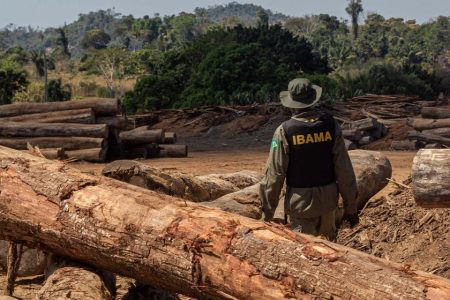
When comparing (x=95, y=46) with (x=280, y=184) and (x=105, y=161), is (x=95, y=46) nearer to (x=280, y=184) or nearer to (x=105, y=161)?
(x=105, y=161)

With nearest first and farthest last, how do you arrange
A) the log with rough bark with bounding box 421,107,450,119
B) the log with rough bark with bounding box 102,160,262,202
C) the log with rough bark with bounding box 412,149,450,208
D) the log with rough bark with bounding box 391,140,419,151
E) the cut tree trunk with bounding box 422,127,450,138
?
the log with rough bark with bounding box 412,149,450,208 → the log with rough bark with bounding box 102,160,262,202 → the cut tree trunk with bounding box 422,127,450,138 → the log with rough bark with bounding box 421,107,450,119 → the log with rough bark with bounding box 391,140,419,151

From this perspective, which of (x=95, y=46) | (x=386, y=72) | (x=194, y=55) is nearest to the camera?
(x=386, y=72)

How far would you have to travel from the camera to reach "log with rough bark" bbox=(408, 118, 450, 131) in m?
17.2

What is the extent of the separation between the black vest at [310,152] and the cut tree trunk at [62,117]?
1009 centimetres

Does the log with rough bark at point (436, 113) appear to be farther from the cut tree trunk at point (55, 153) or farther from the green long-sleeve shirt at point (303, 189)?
the green long-sleeve shirt at point (303, 189)

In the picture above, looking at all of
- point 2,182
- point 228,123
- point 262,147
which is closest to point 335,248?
point 2,182

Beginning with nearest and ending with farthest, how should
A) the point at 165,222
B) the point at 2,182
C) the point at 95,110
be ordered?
the point at 165,222
the point at 2,182
the point at 95,110

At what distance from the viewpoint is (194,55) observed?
106 feet

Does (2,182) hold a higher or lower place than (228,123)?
higher

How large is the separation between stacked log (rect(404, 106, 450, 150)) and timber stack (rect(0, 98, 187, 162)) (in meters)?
7.09

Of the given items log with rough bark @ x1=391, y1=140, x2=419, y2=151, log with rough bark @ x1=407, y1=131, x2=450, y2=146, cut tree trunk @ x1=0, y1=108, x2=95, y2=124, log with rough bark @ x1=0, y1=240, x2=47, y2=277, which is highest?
cut tree trunk @ x1=0, y1=108, x2=95, y2=124

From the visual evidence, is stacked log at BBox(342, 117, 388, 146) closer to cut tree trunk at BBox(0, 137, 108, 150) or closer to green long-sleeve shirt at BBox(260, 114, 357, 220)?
cut tree trunk at BBox(0, 137, 108, 150)

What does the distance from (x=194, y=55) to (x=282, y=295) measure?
28.9m

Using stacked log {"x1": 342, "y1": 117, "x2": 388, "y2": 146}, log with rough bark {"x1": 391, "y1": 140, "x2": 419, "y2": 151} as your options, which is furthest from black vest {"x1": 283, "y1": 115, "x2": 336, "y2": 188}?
log with rough bark {"x1": 391, "y1": 140, "x2": 419, "y2": 151}
